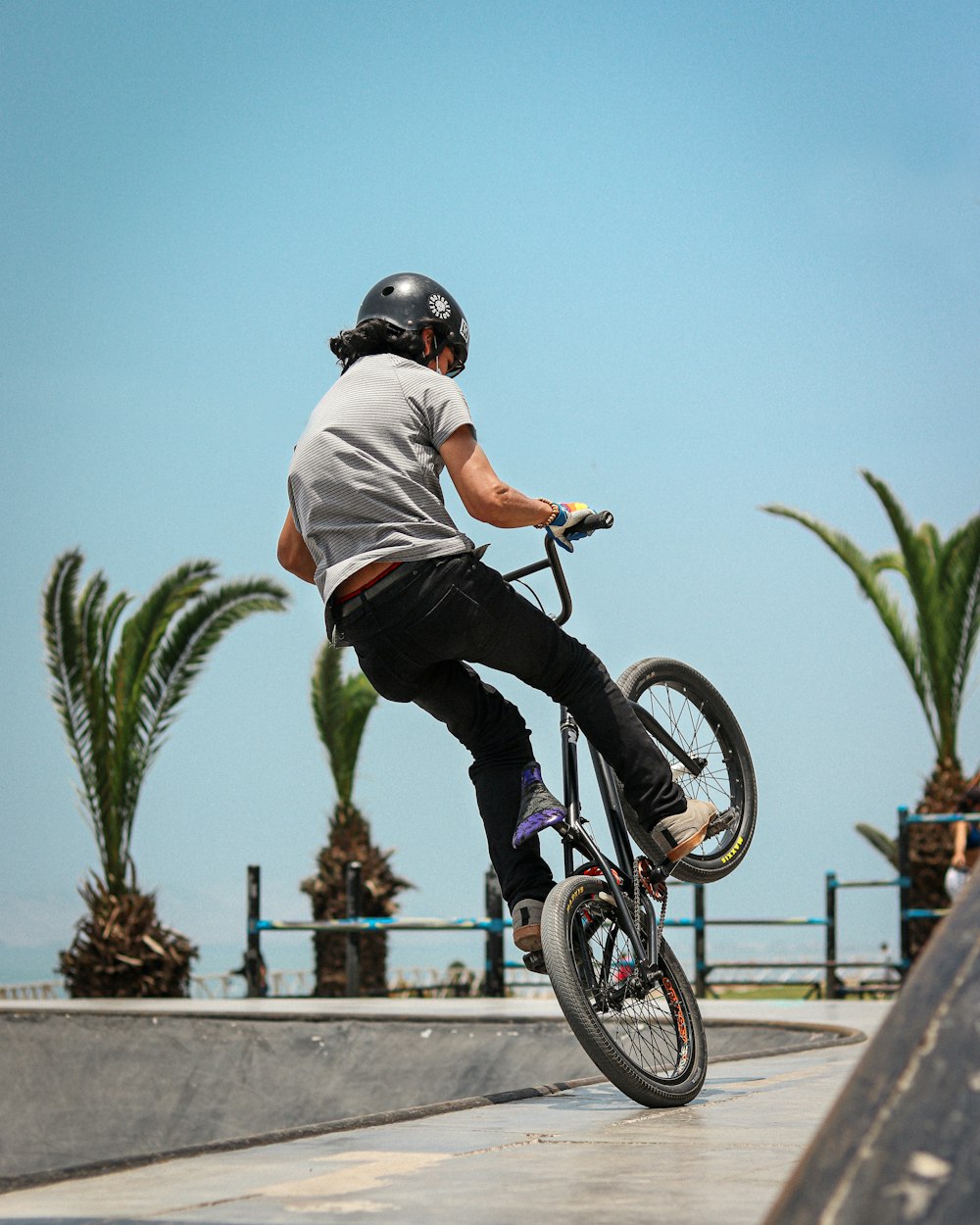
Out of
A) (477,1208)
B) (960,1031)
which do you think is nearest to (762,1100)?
(477,1208)

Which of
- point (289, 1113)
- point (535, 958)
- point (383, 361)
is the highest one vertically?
point (383, 361)

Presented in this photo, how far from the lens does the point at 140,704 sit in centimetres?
1564

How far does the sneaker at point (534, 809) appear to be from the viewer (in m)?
3.77

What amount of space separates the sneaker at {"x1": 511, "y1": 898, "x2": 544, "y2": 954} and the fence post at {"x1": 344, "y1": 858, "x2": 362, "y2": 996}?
894 cm

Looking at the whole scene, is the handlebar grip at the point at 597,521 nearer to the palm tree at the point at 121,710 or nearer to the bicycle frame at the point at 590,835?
the bicycle frame at the point at 590,835

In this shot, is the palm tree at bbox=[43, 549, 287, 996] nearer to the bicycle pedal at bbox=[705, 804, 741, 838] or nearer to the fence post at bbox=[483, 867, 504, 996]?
the fence post at bbox=[483, 867, 504, 996]

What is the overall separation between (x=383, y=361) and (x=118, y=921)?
12.4 meters

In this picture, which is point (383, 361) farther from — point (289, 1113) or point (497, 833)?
point (289, 1113)

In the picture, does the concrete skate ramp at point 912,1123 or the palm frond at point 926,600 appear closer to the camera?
the concrete skate ramp at point 912,1123

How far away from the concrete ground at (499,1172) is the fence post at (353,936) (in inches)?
348

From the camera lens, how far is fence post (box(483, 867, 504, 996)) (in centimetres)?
1171

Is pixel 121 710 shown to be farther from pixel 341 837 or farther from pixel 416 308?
pixel 416 308

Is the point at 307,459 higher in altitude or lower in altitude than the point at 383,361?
lower

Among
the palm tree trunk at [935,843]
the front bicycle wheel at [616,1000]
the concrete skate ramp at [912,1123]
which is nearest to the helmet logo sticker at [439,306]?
the front bicycle wheel at [616,1000]
